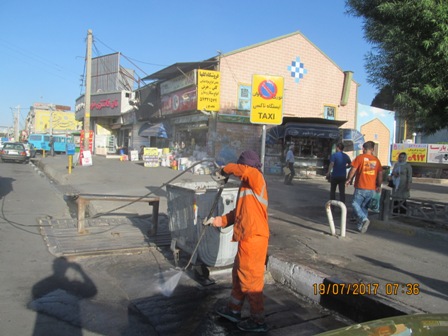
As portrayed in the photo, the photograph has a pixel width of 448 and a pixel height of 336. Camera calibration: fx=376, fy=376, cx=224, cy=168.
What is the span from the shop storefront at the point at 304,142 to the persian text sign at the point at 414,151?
15.2 ft

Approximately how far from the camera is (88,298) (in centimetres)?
436

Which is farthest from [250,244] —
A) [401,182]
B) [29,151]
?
[29,151]

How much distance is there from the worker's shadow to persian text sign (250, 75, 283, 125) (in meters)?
3.96

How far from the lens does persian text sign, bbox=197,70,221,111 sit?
60.4 feet

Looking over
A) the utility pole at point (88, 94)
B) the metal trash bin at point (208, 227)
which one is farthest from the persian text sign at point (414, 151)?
the metal trash bin at point (208, 227)

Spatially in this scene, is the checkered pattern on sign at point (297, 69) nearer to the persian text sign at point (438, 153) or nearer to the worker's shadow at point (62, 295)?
the persian text sign at point (438, 153)

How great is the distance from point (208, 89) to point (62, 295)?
1525 centimetres

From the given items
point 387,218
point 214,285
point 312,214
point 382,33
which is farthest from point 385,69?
point 214,285

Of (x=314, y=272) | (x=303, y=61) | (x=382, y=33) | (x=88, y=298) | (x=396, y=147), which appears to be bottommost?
(x=88, y=298)

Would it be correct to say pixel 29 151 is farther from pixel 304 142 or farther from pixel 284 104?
pixel 304 142

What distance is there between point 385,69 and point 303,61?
15773mm

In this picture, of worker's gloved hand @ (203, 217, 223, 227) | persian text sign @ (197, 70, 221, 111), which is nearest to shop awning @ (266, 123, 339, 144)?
persian text sign @ (197, 70, 221, 111)

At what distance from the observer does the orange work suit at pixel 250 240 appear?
3.62m

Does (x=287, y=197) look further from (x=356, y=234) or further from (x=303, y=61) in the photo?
(x=303, y=61)
